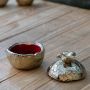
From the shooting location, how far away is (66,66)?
1.13 m

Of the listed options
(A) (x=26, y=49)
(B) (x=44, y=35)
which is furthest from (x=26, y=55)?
(B) (x=44, y=35)

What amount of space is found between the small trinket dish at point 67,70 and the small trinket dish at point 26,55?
6 centimetres

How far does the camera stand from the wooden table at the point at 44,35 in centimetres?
111

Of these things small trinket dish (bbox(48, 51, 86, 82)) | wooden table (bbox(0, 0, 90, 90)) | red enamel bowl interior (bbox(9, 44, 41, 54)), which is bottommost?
wooden table (bbox(0, 0, 90, 90))

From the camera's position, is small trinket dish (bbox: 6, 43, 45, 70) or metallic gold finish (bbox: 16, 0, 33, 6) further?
metallic gold finish (bbox: 16, 0, 33, 6)

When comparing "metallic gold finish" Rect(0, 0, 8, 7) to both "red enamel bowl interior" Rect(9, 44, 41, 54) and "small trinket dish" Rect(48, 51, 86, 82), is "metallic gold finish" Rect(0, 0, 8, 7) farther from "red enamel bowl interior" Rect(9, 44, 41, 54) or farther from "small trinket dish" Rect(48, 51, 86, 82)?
"small trinket dish" Rect(48, 51, 86, 82)

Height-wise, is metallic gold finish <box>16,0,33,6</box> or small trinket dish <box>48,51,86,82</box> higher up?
small trinket dish <box>48,51,86,82</box>

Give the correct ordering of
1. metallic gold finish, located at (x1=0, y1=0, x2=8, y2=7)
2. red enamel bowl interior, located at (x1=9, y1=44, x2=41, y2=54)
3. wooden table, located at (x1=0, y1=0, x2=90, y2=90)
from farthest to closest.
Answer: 1. metallic gold finish, located at (x1=0, y1=0, x2=8, y2=7)
2. red enamel bowl interior, located at (x1=9, y1=44, x2=41, y2=54)
3. wooden table, located at (x1=0, y1=0, x2=90, y2=90)

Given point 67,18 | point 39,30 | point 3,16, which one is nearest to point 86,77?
point 39,30

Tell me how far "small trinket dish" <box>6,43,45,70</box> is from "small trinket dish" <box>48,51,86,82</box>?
64 millimetres

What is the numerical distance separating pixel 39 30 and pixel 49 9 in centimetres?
35

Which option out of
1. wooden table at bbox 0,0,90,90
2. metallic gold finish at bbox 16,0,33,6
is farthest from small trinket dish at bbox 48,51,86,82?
metallic gold finish at bbox 16,0,33,6

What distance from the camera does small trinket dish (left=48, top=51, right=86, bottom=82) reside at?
1.11 m

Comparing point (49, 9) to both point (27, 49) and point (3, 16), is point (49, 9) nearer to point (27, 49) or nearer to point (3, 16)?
point (3, 16)
